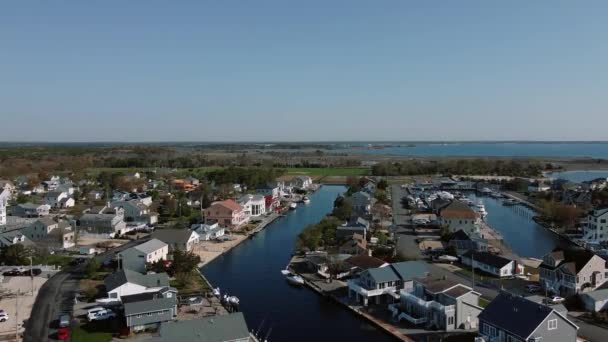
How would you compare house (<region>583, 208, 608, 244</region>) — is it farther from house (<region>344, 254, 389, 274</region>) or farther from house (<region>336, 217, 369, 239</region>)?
house (<region>344, 254, 389, 274</region>)

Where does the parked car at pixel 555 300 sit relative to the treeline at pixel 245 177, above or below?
below

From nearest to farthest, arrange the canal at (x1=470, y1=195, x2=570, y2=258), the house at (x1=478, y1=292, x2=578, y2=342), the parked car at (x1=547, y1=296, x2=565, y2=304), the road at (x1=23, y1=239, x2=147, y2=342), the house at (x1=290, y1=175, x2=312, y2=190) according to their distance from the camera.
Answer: the house at (x1=478, y1=292, x2=578, y2=342) < the road at (x1=23, y1=239, x2=147, y2=342) < the parked car at (x1=547, y1=296, x2=565, y2=304) < the canal at (x1=470, y1=195, x2=570, y2=258) < the house at (x1=290, y1=175, x2=312, y2=190)

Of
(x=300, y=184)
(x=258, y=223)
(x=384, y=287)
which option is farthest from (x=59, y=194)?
(x=384, y=287)

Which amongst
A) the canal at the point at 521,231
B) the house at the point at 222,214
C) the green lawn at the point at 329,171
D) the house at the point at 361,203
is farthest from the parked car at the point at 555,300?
the green lawn at the point at 329,171

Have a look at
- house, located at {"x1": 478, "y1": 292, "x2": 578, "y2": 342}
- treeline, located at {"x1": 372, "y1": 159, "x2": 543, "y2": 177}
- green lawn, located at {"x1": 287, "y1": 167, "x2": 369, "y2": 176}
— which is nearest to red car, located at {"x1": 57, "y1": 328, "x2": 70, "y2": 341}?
house, located at {"x1": 478, "y1": 292, "x2": 578, "y2": 342}

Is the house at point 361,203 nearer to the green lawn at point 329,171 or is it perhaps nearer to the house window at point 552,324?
the house window at point 552,324

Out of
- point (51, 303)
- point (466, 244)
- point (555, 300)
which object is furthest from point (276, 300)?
point (466, 244)

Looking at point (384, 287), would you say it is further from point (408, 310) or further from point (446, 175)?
point (446, 175)
